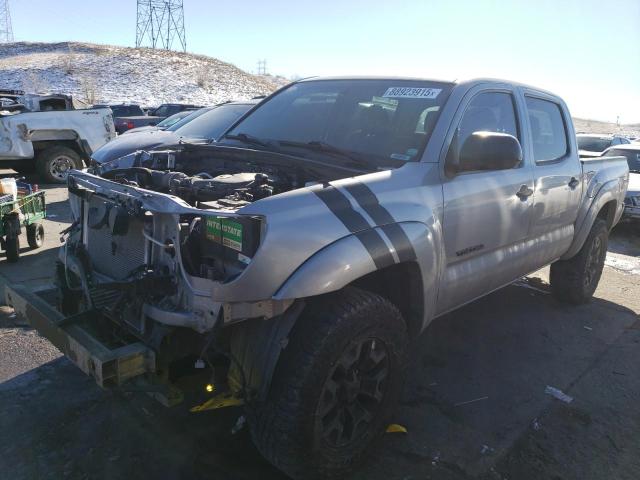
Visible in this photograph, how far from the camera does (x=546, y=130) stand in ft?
14.5

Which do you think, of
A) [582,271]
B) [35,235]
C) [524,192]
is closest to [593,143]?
[582,271]

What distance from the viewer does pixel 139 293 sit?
8.05 feet

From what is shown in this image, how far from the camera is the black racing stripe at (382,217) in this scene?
8.55 feet

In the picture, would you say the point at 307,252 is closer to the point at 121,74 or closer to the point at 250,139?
the point at 250,139

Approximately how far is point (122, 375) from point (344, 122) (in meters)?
2.13

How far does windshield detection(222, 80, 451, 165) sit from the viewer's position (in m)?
3.26

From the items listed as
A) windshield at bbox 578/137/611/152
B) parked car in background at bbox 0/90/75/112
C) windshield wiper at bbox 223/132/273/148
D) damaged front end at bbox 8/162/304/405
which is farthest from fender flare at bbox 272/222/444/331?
windshield at bbox 578/137/611/152

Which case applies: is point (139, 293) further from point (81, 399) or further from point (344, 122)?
point (344, 122)

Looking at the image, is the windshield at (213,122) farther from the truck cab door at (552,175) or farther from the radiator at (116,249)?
the radiator at (116,249)

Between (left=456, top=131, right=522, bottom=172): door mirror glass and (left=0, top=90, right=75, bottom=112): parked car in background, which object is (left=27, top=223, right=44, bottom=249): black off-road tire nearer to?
(left=456, top=131, right=522, bottom=172): door mirror glass

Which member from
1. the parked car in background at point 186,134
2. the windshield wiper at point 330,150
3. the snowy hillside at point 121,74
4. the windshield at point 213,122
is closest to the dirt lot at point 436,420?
the windshield wiper at point 330,150

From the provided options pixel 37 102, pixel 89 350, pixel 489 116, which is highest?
pixel 489 116

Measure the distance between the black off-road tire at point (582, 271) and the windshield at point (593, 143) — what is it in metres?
9.78

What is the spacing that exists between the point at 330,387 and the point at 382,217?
86cm
